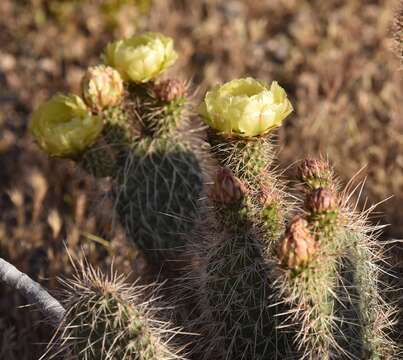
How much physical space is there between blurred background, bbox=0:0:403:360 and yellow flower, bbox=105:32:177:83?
19.1 inches

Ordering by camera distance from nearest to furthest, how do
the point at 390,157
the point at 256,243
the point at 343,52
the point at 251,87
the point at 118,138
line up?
the point at 256,243 → the point at 251,87 → the point at 118,138 → the point at 390,157 → the point at 343,52

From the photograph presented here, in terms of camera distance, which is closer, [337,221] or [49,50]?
[337,221]

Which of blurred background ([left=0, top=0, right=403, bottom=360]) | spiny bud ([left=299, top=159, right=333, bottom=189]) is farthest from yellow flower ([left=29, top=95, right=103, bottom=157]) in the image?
spiny bud ([left=299, top=159, right=333, bottom=189])

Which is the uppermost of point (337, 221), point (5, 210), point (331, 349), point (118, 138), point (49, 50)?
point (337, 221)

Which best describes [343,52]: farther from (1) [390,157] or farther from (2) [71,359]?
(2) [71,359]

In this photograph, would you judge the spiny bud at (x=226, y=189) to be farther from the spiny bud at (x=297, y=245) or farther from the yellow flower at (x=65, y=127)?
the yellow flower at (x=65, y=127)

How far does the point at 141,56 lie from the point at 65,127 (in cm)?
35

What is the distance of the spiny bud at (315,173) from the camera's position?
2131 mm

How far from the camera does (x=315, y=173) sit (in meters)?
2.13

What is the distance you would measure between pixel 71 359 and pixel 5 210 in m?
1.87

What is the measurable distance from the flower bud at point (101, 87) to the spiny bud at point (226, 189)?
2.22 feet

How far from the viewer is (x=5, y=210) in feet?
12.4

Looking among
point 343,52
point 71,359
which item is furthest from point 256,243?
point 343,52

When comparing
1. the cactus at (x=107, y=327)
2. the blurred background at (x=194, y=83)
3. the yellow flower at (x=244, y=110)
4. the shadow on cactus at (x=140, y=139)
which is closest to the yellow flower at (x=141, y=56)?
the shadow on cactus at (x=140, y=139)
